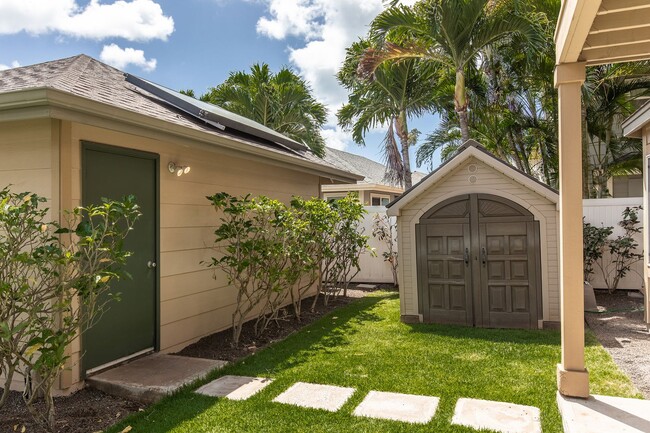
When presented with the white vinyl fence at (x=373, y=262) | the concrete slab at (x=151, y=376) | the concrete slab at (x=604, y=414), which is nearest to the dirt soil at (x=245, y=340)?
the concrete slab at (x=151, y=376)

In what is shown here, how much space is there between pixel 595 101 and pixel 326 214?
8.01 meters

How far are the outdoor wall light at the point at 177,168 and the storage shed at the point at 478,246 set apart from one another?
2.94 meters

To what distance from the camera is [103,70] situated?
574 centimetres

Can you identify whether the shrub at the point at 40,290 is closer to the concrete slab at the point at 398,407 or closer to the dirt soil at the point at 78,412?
the dirt soil at the point at 78,412

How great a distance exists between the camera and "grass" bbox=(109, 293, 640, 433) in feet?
10.6

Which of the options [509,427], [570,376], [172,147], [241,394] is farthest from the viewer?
[172,147]

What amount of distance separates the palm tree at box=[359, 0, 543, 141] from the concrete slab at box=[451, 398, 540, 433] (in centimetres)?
755

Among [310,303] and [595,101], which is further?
[595,101]

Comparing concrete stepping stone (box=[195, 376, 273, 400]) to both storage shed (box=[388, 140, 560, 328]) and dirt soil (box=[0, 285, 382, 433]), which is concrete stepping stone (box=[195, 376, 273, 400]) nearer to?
dirt soil (box=[0, 285, 382, 433])

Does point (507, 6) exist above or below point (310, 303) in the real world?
above

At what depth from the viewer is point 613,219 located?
838cm

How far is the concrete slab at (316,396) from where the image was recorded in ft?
11.6

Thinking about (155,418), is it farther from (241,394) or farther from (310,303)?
(310,303)

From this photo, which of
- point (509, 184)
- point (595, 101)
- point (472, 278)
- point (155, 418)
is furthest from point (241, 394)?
point (595, 101)
